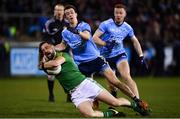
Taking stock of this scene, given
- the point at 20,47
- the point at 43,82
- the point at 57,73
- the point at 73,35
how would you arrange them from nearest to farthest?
1. the point at 57,73
2. the point at 73,35
3. the point at 43,82
4. the point at 20,47

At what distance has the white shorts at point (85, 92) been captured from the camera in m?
13.2

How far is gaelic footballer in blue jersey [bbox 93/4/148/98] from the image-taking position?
15.3 metres

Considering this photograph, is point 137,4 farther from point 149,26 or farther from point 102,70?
point 102,70

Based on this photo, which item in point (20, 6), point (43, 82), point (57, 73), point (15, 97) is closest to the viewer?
point (57, 73)

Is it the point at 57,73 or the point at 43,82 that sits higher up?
the point at 57,73

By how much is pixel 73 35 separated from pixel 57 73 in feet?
5.57

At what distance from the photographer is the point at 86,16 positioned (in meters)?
31.9

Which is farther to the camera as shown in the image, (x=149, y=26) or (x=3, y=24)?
(x=149, y=26)

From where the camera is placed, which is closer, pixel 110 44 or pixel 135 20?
pixel 110 44

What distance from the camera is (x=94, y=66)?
1464 cm

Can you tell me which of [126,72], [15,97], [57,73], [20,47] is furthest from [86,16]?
[57,73]

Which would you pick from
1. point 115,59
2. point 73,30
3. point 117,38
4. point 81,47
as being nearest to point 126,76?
point 115,59

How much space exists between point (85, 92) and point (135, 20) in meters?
19.2

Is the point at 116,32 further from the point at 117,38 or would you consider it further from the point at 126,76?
the point at 126,76
